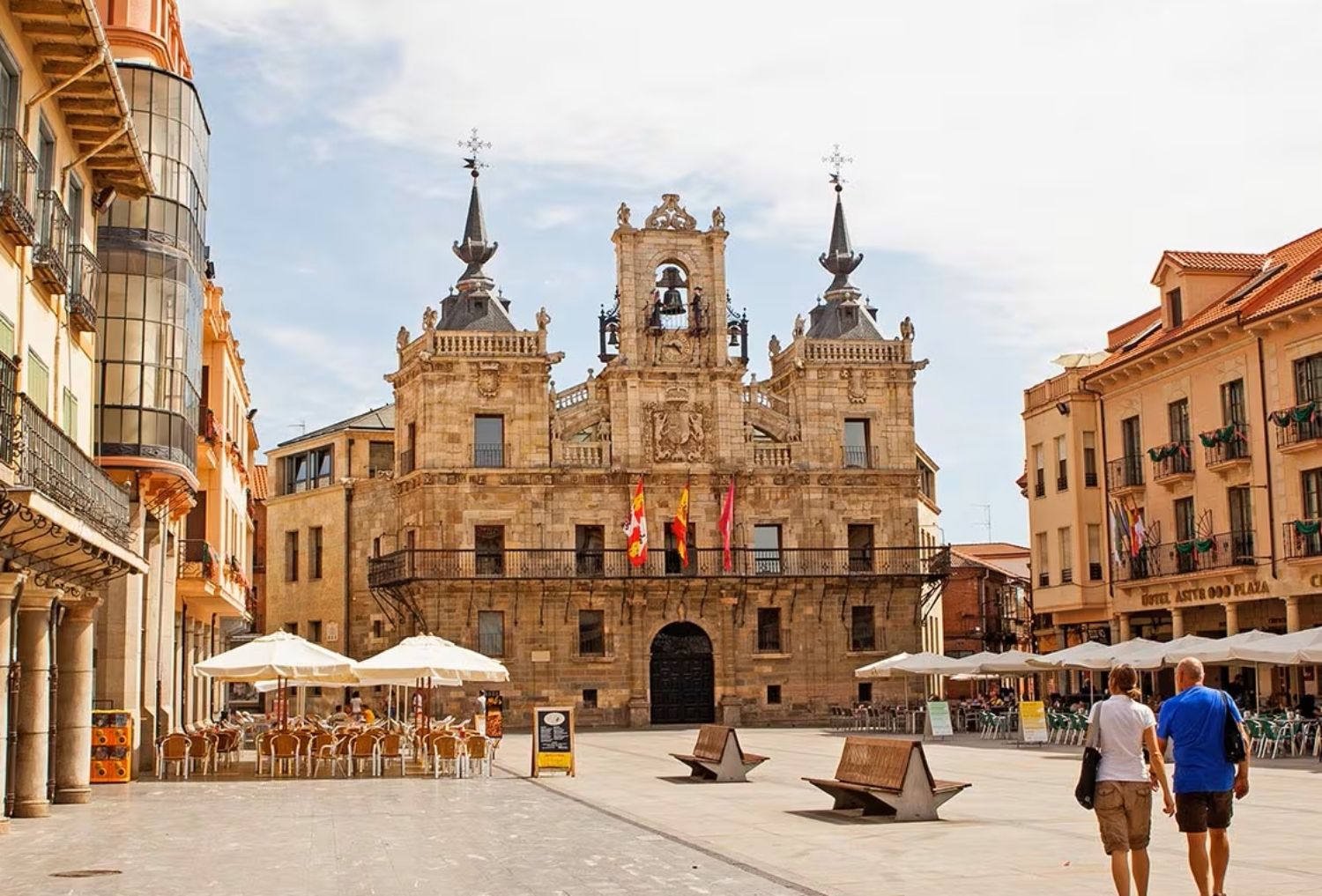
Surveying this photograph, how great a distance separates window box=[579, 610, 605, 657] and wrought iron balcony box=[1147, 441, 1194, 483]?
19.5m

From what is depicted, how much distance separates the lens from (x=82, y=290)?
65.0 ft

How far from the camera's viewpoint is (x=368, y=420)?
6644 centimetres

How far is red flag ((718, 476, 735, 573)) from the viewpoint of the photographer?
53250 mm

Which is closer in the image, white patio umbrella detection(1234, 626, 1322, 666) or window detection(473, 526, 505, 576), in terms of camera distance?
white patio umbrella detection(1234, 626, 1322, 666)

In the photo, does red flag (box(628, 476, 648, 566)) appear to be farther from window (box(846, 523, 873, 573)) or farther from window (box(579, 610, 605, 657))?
window (box(846, 523, 873, 573))

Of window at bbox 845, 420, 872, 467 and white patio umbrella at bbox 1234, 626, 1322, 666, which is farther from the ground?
window at bbox 845, 420, 872, 467

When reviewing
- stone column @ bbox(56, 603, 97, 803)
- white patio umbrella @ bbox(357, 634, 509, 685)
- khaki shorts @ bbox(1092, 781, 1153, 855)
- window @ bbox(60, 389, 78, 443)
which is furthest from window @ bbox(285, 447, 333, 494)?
khaki shorts @ bbox(1092, 781, 1153, 855)

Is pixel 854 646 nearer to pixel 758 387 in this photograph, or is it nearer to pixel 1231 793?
pixel 758 387

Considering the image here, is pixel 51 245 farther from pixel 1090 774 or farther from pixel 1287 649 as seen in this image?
pixel 1287 649

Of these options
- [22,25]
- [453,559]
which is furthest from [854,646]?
[22,25]

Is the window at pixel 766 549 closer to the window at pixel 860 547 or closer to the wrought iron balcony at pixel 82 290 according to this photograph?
the window at pixel 860 547

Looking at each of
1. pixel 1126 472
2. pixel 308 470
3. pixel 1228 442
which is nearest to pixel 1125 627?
pixel 1126 472

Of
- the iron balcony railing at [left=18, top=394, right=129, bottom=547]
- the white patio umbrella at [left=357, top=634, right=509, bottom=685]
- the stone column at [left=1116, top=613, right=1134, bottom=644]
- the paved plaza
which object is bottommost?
the paved plaza

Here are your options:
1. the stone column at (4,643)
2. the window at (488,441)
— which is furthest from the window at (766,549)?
the stone column at (4,643)
